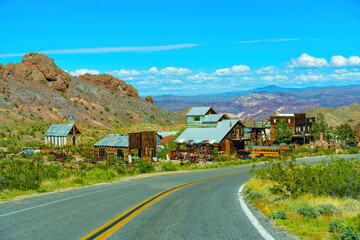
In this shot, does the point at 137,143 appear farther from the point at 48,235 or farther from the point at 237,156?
the point at 48,235

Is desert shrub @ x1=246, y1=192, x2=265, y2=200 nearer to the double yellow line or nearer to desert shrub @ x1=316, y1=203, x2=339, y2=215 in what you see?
desert shrub @ x1=316, y1=203, x2=339, y2=215


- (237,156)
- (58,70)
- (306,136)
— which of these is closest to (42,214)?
(237,156)

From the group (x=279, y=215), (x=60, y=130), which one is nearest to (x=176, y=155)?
(x=60, y=130)

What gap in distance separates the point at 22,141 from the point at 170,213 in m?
58.7

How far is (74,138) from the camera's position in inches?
2344

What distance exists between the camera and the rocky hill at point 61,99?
92625 millimetres

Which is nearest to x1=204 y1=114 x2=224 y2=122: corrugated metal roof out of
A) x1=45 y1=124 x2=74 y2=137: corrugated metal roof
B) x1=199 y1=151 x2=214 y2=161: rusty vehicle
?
x1=199 y1=151 x2=214 y2=161: rusty vehicle

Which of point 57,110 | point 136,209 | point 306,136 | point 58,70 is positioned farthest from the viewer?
point 58,70

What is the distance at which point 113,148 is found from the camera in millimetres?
42500

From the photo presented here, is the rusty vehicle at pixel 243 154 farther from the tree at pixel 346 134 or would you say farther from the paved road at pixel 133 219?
the paved road at pixel 133 219

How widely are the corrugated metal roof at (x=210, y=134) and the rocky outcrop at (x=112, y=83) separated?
95.5 meters

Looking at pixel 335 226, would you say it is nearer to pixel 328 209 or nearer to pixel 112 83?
pixel 328 209

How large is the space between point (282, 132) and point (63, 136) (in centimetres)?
4100

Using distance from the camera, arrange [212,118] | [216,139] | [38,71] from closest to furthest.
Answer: [216,139], [212,118], [38,71]
